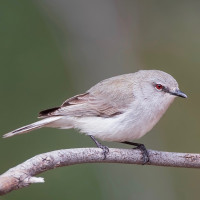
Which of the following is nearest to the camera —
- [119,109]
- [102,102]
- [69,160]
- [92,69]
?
[69,160]

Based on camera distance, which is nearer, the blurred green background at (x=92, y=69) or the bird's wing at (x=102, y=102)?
the bird's wing at (x=102, y=102)

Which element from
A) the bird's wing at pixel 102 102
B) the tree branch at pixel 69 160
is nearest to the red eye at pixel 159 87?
the bird's wing at pixel 102 102

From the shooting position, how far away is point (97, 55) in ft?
23.7

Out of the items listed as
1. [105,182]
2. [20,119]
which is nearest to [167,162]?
[105,182]

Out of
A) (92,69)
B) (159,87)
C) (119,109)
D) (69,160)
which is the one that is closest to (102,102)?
(119,109)

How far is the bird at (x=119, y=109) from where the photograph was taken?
188 inches

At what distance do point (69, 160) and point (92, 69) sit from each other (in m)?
3.54

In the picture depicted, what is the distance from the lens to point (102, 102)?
5199 mm

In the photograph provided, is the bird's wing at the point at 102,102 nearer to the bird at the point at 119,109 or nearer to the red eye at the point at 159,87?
the bird at the point at 119,109

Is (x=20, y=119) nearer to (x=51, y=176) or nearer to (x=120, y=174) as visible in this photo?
(x=51, y=176)

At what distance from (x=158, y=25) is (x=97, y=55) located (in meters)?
1.42

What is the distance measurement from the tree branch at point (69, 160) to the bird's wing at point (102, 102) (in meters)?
0.64

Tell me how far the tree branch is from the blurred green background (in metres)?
2.03

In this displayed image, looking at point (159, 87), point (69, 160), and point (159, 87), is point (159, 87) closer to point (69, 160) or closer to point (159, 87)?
point (159, 87)
